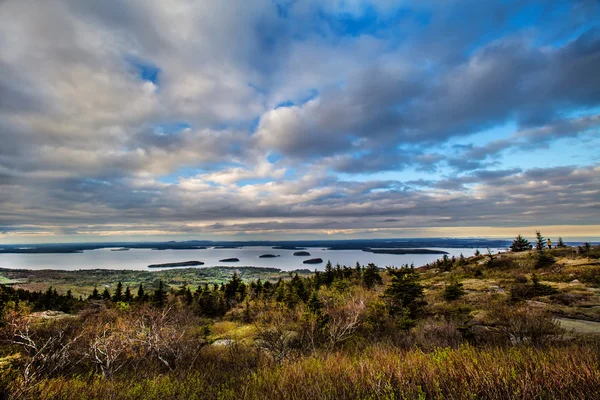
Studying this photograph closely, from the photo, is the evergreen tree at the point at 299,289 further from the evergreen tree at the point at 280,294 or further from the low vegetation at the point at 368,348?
the low vegetation at the point at 368,348

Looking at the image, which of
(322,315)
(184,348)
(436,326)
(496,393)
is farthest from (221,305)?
(496,393)

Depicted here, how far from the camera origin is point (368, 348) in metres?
11.3

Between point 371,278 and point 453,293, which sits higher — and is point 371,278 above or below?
below

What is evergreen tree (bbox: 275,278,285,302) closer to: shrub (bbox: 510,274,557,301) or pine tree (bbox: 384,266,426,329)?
pine tree (bbox: 384,266,426,329)

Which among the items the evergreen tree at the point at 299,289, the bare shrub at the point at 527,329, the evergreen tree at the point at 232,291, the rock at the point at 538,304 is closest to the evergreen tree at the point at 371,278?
the evergreen tree at the point at 299,289

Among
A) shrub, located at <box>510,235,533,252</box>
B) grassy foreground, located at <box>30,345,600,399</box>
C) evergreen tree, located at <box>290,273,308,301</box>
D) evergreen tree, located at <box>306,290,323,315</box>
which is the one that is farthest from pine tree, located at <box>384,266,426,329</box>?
shrub, located at <box>510,235,533,252</box>

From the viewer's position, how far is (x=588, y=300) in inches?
693

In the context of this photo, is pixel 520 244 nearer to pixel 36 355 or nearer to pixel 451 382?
pixel 451 382

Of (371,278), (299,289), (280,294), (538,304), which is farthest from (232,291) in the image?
(538,304)

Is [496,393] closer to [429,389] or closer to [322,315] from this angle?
[429,389]

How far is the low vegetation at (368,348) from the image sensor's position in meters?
5.39

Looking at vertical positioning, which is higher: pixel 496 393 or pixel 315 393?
pixel 496 393

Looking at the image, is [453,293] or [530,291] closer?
[530,291]

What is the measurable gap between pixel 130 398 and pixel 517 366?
33.0 feet
